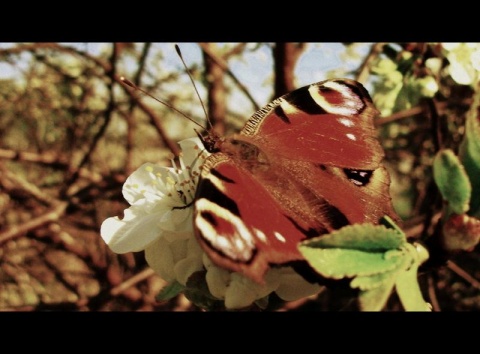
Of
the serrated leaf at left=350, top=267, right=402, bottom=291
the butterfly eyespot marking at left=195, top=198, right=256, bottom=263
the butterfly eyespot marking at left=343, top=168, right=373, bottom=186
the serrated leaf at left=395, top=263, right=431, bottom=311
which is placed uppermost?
the butterfly eyespot marking at left=195, top=198, right=256, bottom=263

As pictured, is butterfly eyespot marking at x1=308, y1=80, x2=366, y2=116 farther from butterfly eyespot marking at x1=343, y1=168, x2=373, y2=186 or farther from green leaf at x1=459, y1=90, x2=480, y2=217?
green leaf at x1=459, y1=90, x2=480, y2=217

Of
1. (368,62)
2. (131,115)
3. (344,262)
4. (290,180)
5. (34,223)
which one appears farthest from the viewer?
(131,115)

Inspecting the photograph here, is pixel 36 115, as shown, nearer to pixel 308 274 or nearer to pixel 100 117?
pixel 100 117

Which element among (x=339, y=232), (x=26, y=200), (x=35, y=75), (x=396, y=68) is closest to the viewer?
(x=339, y=232)

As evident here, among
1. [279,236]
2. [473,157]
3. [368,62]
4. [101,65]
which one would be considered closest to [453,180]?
[473,157]

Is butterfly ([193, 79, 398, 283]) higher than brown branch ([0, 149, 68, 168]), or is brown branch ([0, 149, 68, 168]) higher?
butterfly ([193, 79, 398, 283])

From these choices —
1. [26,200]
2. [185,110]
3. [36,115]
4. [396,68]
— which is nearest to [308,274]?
[396,68]

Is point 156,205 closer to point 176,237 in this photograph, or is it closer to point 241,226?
point 176,237

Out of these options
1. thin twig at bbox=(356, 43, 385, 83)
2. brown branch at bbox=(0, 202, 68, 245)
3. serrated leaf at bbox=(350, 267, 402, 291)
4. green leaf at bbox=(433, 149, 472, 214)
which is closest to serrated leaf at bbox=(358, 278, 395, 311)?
serrated leaf at bbox=(350, 267, 402, 291)
